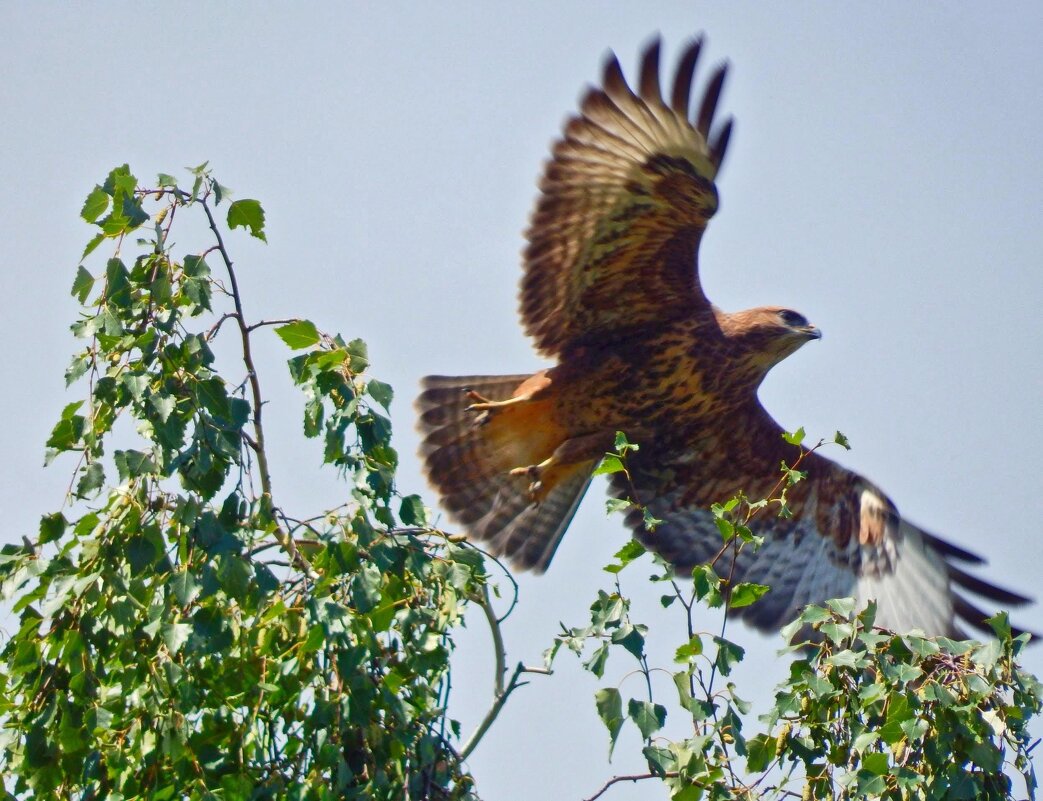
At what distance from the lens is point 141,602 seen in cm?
338

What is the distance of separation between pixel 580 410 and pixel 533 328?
1.55 ft

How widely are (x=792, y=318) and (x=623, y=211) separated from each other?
111 cm

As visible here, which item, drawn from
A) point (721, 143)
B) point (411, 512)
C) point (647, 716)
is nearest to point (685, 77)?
point (721, 143)

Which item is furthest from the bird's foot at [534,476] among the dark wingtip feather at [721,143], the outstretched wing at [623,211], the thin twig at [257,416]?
the thin twig at [257,416]

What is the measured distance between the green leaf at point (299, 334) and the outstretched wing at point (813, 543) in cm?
399

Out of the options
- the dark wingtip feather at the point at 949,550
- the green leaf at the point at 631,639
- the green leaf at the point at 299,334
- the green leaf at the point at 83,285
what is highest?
the dark wingtip feather at the point at 949,550

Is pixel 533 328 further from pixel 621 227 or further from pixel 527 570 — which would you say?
pixel 527 570

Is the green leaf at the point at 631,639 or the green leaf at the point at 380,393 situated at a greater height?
the green leaf at the point at 380,393

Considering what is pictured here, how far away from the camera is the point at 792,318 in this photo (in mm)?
7012

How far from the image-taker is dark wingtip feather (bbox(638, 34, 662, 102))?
5.95 metres

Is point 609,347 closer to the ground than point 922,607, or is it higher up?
higher up

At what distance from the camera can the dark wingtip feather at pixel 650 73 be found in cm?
595

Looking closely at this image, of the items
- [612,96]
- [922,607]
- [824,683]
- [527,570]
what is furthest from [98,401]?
[922,607]

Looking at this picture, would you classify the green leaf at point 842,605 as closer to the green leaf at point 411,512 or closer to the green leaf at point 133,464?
the green leaf at point 411,512
